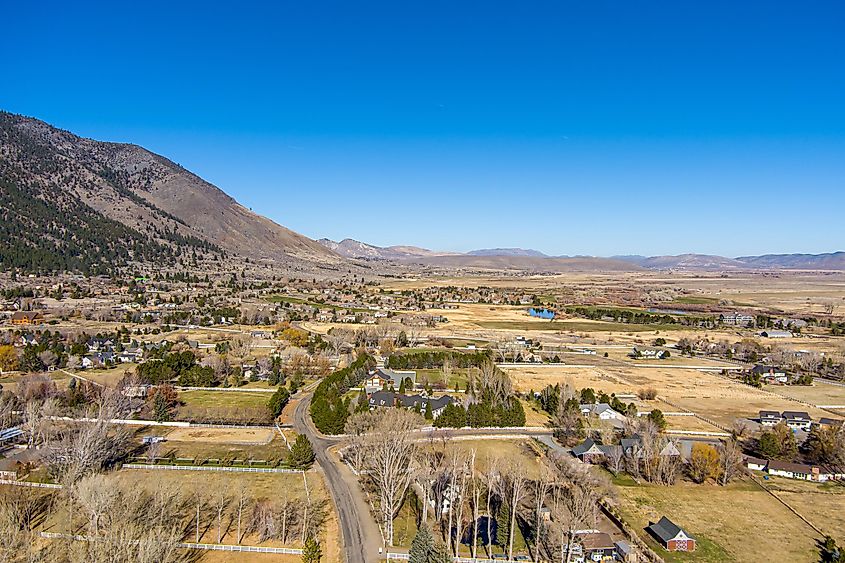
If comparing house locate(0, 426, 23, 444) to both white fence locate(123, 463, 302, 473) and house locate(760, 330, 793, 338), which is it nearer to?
white fence locate(123, 463, 302, 473)

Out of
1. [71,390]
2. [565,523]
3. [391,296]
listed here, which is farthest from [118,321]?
[565,523]

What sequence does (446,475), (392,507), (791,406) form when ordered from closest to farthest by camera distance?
(392,507)
(446,475)
(791,406)

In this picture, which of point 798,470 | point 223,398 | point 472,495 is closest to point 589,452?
point 472,495

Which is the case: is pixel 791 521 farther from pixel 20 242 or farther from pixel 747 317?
pixel 20 242

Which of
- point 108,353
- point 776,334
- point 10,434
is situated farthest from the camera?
point 776,334

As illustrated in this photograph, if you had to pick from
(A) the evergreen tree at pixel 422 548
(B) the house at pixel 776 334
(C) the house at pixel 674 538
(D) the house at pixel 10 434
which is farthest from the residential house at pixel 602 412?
(B) the house at pixel 776 334

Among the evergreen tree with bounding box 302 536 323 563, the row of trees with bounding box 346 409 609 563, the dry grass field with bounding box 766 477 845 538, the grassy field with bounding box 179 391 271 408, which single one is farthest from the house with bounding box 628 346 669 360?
the evergreen tree with bounding box 302 536 323 563

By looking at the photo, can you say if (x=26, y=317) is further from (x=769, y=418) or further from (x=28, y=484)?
(x=769, y=418)
